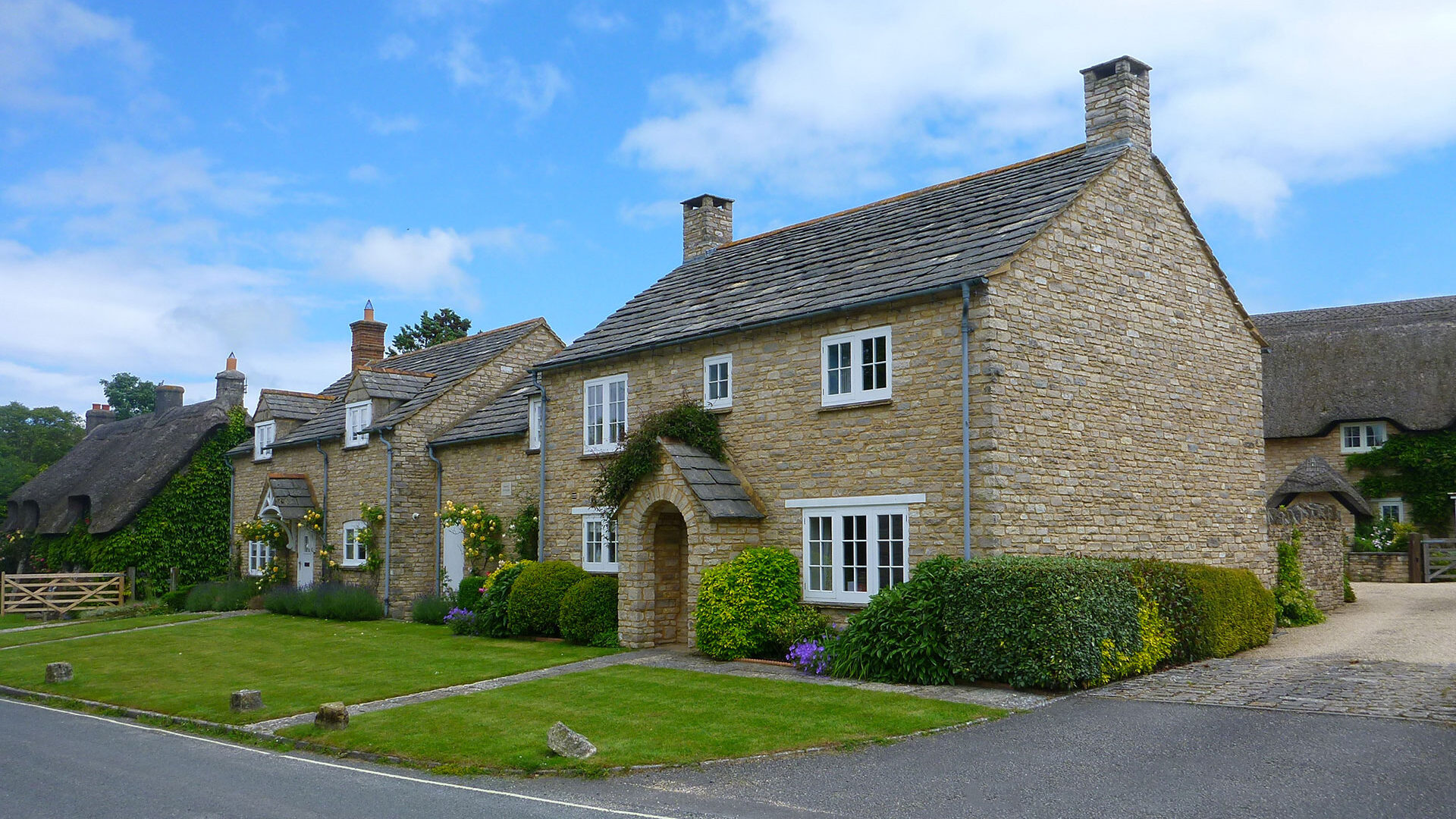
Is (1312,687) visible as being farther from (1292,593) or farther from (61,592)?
(61,592)

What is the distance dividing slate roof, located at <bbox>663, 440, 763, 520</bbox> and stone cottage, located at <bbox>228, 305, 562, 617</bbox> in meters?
11.4

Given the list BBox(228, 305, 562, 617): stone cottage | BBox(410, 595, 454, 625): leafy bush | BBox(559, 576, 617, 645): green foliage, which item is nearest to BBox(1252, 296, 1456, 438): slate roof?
BBox(228, 305, 562, 617): stone cottage

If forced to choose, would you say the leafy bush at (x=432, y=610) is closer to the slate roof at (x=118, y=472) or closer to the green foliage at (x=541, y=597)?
the green foliage at (x=541, y=597)

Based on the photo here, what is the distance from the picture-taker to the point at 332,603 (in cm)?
2684

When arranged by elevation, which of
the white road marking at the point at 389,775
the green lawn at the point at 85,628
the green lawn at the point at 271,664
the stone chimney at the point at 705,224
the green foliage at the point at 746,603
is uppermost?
the stone chimney at the point at 705,224

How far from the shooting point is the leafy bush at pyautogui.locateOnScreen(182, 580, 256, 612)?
31.0 metres

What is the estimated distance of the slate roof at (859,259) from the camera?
53.7ft

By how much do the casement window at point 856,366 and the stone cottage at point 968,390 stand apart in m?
0.03

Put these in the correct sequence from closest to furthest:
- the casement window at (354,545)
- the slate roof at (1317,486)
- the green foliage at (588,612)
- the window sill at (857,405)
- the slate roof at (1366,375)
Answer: the window sill at (857,405)
the green foliage at (588,612)
the casement window at (354,545)
the slate roof at (1317,486)
the slate roof at (1366,375)

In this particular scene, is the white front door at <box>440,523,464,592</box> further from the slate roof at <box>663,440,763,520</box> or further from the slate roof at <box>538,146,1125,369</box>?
the slate roof at <box>663,440,763,520</box>

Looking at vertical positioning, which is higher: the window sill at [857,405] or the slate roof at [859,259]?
the slate roof at [859,259]

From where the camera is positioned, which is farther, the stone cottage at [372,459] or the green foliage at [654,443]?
the stone cottage at [372,459]

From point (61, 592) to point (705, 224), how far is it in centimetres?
2343

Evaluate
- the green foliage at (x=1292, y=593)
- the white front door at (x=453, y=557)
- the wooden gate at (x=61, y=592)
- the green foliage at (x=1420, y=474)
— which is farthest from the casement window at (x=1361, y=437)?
the wooden gate at (x=61, y=592)
